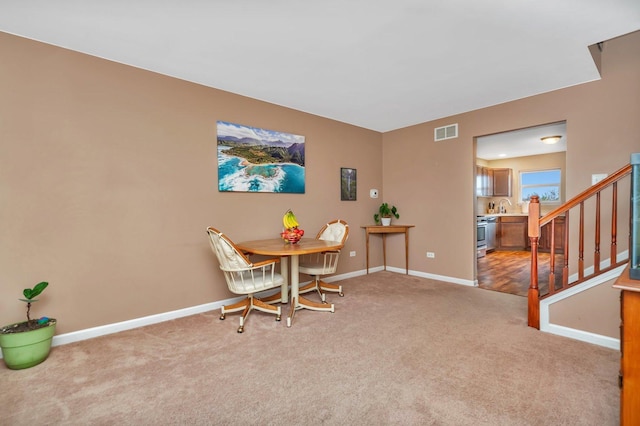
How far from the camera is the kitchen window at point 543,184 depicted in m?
7.64

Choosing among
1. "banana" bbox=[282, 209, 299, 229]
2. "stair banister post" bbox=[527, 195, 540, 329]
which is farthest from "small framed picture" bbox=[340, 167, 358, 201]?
"stair banister post" bbox=[527, 195, 540, 329]

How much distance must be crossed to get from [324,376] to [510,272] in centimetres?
460

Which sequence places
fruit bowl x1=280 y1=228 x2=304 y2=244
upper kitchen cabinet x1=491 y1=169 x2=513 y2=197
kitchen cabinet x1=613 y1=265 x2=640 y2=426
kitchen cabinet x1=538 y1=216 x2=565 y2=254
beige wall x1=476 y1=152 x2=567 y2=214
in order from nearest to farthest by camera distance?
1. kitchen cabinet x1=613 y1=265 x2=640 y2=426
2. fruit bowl x1=280 y1=228 x2=304 y2=244
3. kitchen cabinet x1=538 y1=216 x2=565 y2=254
4. beige wall x1=476 y1=152 x2=567 y2=214
5. upper kitchen cabinet x1=491 y1=169 x2=513 y2=197

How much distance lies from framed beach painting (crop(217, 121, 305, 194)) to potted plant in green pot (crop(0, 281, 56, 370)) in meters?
1.92

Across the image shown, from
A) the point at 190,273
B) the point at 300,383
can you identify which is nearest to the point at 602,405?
the point at 300,383

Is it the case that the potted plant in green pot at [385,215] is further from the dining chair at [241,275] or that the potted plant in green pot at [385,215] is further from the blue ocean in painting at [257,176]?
the dining chair at [241,275]

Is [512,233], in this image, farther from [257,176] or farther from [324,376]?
[324,376]

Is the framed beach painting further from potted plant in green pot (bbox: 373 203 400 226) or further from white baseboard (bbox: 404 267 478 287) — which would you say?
white baseboard (bbox: 404 267 478 287)

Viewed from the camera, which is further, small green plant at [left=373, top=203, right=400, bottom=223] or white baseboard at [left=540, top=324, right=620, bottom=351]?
small green plant at [left=373, top=203, right=400, bottom=223]

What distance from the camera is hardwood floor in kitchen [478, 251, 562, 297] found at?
13.9ft

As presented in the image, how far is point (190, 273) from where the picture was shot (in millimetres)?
3301

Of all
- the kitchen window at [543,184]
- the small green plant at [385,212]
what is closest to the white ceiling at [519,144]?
the kitchen window at [543,184]

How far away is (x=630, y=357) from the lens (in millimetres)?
1274

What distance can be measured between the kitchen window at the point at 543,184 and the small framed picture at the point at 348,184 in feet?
19.3
